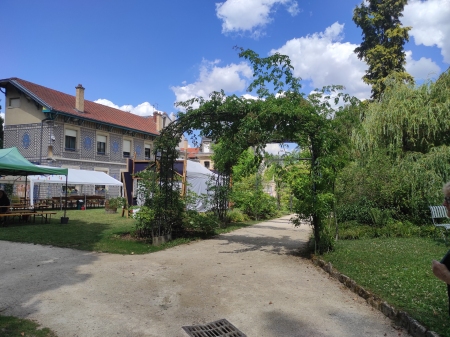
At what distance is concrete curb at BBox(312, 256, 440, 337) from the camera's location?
371 cm

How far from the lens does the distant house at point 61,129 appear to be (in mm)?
24938

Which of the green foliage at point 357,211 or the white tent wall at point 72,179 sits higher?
the white tent wall at point 72,179

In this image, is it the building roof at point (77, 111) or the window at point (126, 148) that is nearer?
the building roof at point (77, 111)

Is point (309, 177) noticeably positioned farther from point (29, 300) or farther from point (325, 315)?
point (29, 300)

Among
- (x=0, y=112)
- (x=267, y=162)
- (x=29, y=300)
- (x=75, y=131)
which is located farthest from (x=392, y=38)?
(x=0, y=112)

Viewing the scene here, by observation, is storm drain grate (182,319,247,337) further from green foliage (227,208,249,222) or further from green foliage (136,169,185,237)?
green foliage (227,208,249,222)

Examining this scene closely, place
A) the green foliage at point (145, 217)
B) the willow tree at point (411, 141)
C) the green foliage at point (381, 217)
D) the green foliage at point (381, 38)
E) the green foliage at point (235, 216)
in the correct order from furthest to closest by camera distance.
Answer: the green foliage at point (381, 38) < the green foliage at point (235, 216) < the green foliage at point (381, 217) < the willow tree at point (411, 141) < the green foliage at point (145, 217)

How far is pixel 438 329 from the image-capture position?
11.8ft

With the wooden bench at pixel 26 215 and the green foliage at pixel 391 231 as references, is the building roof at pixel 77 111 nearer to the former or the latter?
the wooden bench at pixel 26 215

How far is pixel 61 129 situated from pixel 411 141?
23.4 metres

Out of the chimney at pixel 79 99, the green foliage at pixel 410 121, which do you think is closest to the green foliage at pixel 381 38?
the green foliage at pixel 410 121

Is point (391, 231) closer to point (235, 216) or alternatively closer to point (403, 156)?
point (403, 156)

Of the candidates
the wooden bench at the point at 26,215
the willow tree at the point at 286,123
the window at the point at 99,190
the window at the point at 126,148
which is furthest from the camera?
the window at the point at 126,148

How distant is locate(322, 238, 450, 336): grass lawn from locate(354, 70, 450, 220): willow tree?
75.8 inches
